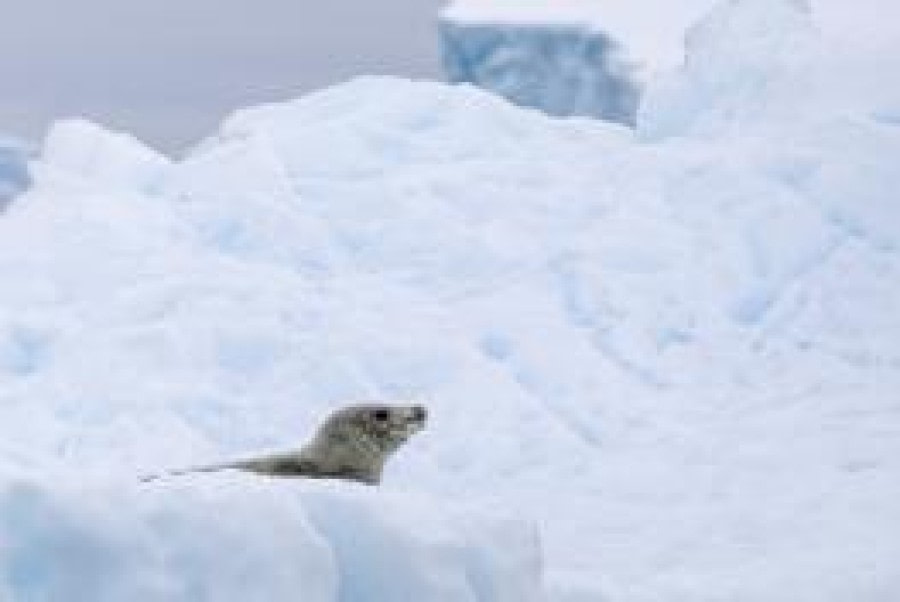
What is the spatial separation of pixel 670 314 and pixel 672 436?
1817 mm

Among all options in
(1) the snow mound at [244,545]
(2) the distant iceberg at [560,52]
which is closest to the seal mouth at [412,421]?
(1) the snow mound at [244,545]

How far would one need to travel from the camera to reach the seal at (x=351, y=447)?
224 inches

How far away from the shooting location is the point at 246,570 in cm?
405

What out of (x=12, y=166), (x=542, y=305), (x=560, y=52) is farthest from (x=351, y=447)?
(x=12, y=166)

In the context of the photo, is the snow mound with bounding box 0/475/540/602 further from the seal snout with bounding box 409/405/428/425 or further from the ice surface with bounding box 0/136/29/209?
the ice surface with bounding box 0/136/29/209

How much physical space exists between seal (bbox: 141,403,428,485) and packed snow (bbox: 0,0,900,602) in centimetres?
372

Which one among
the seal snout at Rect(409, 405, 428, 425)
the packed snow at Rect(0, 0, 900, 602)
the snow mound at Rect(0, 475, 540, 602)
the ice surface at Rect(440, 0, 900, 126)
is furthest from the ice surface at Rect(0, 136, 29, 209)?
the snow mound at Rect(0, 475, 540, 602)

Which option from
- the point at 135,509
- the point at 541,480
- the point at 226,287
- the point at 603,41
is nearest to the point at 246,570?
the point at 135,509

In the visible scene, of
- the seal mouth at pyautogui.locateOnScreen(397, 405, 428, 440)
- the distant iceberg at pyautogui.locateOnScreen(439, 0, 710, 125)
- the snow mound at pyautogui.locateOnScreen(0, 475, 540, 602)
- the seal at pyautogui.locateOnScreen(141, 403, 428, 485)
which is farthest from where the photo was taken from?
the distant iceberg at pyautogui.locateOnScreen(439, 0, 710, 125)

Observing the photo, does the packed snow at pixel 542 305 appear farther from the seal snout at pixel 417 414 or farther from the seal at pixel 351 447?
the seal at pixel 351 447

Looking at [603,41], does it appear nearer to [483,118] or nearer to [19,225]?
[483,118]

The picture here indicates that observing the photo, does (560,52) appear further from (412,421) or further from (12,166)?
(412,421)

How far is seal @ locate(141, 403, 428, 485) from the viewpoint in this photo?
18.7ft

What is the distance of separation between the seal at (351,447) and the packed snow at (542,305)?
12.2 feet
